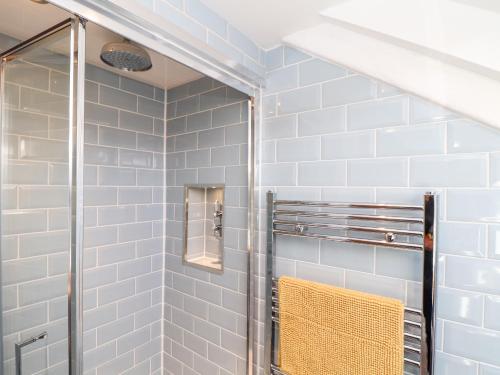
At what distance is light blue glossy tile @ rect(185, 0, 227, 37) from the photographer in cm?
89

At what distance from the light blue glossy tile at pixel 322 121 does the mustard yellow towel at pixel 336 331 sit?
0.57 meters

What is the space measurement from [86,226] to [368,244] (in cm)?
125

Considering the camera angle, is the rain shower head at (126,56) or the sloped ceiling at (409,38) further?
the rain shower head at (126,56)

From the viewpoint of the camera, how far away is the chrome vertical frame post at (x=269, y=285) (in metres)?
1.14

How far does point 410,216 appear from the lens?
882 millimetres

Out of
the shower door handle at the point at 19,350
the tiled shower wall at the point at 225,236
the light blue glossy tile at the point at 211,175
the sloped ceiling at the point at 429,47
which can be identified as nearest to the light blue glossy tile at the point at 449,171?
the sloped ceiling at the point at 429,47

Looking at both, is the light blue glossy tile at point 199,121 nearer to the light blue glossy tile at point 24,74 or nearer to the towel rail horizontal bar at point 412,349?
the light blue glossy tile at point 24,74

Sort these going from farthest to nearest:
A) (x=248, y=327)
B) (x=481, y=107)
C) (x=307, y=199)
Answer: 1. (x=248, y=327)
2. (x=307, y=199)
3. (x=481, y=107)

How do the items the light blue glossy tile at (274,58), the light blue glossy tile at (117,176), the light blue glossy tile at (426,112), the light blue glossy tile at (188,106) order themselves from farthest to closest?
the light blue glossy tile at (188,106), the light blue glossy tile at (117,176), the light blue glossy tile at (274,58), the light blue glossy tile at (426,112)

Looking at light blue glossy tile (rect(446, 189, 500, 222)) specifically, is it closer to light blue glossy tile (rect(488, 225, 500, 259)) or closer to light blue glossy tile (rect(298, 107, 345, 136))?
light blue glossy tile (rect(488, 225, 500, 259))

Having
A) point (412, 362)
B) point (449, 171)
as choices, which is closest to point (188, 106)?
point (449, 171)

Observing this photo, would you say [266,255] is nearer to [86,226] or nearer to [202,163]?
[202,163]

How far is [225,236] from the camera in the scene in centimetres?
141

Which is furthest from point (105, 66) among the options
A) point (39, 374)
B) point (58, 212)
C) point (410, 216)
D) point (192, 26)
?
point (410, 216)
